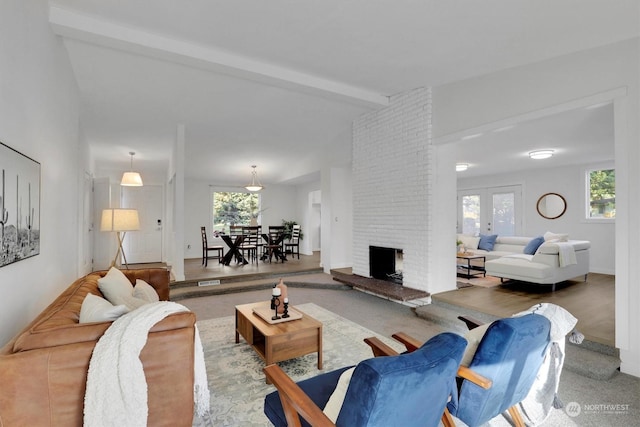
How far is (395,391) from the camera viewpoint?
1.14 m

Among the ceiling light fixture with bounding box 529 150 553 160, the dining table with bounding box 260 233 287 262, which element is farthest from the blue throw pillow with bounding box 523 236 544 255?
the dining table with bounding box 260 233 287 262

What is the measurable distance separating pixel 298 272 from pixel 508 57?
490 cm

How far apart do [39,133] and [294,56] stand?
8.18 feet

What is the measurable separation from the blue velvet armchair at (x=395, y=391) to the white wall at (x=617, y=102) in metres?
2.28

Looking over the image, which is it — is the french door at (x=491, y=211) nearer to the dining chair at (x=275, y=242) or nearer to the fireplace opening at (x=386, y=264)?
the fireplace opening at (x=386, y=264)

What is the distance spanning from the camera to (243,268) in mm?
6820

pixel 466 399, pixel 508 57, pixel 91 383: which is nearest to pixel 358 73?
pixel 508 57

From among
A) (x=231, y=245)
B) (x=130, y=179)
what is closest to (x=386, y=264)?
(x=231, y=245)

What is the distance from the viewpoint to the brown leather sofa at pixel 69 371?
1.26 metres

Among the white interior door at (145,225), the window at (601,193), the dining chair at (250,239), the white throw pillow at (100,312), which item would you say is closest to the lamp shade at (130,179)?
the white interior door at (145,225)

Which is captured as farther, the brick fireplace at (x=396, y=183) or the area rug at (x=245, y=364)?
the brick fireplace at (x=396, y=183)

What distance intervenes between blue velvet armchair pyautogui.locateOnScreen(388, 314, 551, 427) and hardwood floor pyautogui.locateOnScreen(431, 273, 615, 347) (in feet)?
5.87

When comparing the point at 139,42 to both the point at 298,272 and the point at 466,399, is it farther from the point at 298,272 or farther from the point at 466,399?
the point at 298,272

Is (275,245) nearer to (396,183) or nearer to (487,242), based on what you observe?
(396,183)
